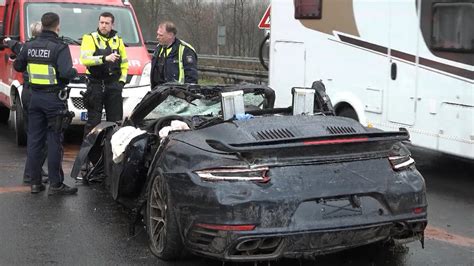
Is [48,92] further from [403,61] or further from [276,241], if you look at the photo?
[403,61]

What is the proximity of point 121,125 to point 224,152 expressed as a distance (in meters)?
2.13

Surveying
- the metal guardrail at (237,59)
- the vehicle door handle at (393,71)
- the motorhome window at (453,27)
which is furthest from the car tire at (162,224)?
the metal guardrail at (237,59)

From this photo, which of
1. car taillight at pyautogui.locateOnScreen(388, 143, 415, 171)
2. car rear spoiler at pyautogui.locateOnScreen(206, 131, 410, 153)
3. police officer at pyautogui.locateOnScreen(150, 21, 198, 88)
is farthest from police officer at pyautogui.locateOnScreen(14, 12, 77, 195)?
car taillight at pyautogui.locateOnScreen(388, 143, 415, 171)

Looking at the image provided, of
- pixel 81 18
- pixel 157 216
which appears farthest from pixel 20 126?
pixel 157 216

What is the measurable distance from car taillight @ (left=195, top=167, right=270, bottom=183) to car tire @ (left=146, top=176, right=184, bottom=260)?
1.51 feet

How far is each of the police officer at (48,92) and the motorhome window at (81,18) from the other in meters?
3.57

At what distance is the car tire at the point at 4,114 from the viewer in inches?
492

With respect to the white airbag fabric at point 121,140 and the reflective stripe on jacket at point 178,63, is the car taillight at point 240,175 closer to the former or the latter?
the white airbag fabric at point 121,140

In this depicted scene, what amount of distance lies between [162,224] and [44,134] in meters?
2.75

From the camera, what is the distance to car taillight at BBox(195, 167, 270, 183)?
4000mm

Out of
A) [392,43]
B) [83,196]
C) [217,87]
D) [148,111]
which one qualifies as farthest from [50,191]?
[392,43]

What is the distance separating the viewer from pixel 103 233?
5.37m

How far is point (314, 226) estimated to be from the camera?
390 centimetres

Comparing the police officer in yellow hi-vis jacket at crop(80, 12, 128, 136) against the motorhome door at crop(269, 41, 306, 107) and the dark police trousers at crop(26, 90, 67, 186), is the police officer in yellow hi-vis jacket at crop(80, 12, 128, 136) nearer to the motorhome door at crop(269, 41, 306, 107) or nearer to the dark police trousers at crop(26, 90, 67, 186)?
the dark police trousers at crop(26, 90, 67, 186)
